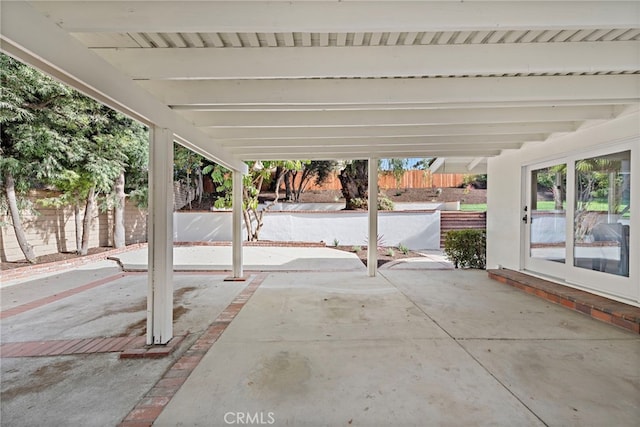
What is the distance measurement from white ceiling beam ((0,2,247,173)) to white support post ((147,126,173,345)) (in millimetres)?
237

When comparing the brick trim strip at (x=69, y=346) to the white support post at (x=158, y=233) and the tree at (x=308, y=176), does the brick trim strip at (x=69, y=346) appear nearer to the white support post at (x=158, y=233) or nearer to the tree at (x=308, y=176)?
the white support post at (x=158, y=233)

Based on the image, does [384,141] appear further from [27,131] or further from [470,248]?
[27,131]

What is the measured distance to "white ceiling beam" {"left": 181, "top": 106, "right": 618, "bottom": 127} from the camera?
140 inches

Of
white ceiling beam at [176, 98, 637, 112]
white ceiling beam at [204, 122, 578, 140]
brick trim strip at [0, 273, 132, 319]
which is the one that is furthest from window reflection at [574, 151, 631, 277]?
brick trim strip at [0, 273, 132, 319]

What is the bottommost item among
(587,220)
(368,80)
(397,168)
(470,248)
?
(470,248)

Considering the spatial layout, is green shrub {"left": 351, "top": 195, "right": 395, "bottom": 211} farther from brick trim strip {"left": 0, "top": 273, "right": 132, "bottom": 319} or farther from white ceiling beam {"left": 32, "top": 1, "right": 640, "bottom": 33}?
white ceiling beam {"left": 32, "top": 1, "right": 640, "bottom": 33}

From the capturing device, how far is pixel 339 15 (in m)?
1.86

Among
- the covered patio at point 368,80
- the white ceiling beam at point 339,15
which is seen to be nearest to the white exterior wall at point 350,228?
the covered patio at point 368,80

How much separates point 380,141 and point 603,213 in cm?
327

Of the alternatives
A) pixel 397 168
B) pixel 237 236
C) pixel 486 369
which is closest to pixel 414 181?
pixel 397 168

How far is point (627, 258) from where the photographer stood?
12.2ft

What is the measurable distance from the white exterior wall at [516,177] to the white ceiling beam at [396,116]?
1.02ft

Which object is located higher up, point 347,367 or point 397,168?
point 397,168

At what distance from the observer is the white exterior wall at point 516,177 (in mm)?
3766
